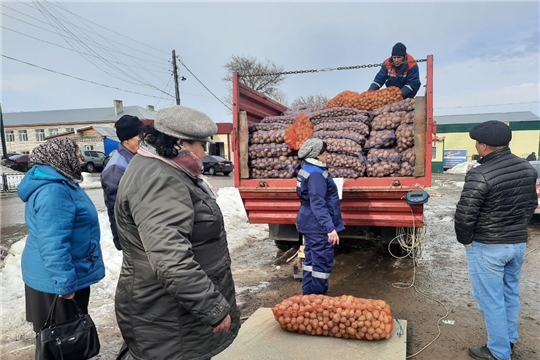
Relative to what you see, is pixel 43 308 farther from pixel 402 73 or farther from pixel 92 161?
pixel 92 161

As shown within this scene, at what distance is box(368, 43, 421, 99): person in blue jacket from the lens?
16.0 feet

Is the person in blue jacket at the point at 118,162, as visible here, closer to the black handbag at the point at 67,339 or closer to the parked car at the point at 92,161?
the black handbag at the point at 67,339

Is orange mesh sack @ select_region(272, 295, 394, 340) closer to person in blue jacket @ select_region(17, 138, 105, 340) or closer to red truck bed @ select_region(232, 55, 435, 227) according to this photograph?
red truck bed @ select_region(232, 55, 435, 227)

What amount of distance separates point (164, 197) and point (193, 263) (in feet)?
0.98

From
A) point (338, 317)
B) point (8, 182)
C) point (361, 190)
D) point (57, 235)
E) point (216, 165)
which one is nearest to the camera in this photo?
point (57, 235)

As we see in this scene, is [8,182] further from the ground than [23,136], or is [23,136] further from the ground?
[23,136]

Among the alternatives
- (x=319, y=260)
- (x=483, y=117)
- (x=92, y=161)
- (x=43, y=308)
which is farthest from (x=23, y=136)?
(x=483, y=117)

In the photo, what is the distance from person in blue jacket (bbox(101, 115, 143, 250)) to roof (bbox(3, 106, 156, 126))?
4058cm

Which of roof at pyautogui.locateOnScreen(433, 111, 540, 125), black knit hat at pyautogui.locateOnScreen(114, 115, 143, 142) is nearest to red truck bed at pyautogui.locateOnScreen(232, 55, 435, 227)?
black knit hat at pyautogui.locateOnScreen(114, 115, 143, 142)

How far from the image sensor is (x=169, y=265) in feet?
4.60

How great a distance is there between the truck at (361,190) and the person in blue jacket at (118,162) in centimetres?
151

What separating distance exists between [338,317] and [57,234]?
2137mm

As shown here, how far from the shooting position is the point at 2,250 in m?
5.52

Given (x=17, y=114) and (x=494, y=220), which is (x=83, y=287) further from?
(x=17, y=114)
